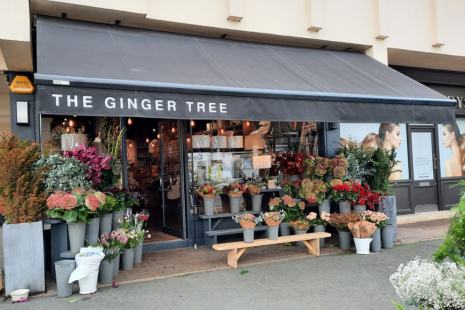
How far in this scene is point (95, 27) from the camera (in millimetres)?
6418

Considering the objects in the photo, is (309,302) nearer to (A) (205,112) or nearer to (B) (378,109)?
(A) (205,112)

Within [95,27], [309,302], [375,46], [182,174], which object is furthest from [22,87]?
[375,46]

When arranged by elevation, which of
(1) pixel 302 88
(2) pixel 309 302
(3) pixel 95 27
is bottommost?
(2) pixel 309 302

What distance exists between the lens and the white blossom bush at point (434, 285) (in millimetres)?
2381

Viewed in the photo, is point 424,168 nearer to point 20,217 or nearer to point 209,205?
point 209,205

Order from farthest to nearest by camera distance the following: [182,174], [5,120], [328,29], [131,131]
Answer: [131,131], [5,120], [328,29], [182,174]

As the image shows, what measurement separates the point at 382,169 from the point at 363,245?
1594 millimetres

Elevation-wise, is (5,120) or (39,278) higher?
(5,120)

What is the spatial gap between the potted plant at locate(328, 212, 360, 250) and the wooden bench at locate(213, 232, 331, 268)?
0.35 m

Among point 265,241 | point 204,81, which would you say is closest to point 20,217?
point 204,81

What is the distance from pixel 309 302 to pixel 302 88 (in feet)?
10.6

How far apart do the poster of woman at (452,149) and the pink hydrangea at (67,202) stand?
977 centimetres

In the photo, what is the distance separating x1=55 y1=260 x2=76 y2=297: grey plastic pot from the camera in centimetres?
483

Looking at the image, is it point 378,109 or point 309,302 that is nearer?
point 309,302
